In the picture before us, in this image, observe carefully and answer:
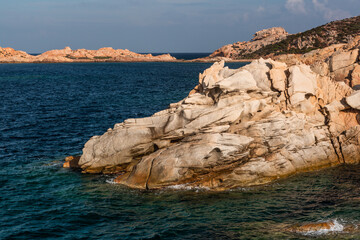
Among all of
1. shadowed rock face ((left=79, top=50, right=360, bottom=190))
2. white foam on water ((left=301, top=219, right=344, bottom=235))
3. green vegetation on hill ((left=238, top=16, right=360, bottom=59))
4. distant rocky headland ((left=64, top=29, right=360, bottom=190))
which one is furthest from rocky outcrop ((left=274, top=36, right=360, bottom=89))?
green vegetation on hill ((left=238, top=16, right=360, bottom=59))

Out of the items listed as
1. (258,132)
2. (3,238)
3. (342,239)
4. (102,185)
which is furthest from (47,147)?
(342,239)

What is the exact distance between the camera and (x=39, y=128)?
46406 mm

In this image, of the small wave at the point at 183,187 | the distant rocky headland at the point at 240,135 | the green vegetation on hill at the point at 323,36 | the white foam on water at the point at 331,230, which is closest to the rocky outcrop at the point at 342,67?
the distant rocky headland at the point at 240,135

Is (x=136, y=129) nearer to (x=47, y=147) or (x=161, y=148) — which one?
(x=161, y=148)

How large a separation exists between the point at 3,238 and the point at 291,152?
22.0m

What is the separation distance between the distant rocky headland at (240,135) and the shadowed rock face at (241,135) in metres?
0.08

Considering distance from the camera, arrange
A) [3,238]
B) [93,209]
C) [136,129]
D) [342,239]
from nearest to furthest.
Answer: [342,239]
[3,238]
[93,209]
[136,129]

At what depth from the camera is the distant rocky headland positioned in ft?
90.4

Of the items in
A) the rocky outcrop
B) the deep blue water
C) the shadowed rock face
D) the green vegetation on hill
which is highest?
the green vegetation on hill

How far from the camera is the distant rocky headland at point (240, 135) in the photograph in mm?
→ 27547

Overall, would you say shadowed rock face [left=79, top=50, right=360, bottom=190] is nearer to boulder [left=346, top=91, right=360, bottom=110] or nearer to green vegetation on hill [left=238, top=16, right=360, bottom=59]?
boulder [left=346, top=91, right=360, bottom=110]

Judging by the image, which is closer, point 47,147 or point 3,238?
point 3,238

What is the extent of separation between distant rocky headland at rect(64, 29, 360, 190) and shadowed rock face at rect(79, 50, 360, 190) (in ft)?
0.26

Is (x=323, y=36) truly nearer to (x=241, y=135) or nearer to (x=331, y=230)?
(x=241, y=135)
